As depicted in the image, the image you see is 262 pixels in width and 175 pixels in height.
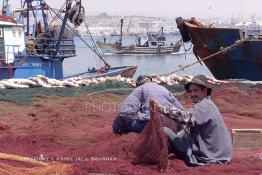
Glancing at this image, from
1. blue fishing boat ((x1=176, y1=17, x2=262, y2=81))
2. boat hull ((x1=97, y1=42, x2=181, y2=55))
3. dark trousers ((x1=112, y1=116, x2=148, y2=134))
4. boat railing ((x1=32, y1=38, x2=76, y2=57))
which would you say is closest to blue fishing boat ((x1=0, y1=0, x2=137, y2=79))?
boat railing ((x1=32, y1=38, x2=76, y2=57))

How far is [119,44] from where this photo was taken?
61.8 metres

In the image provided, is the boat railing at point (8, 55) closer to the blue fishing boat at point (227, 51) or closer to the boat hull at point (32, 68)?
the boat hull at point (32, 68)

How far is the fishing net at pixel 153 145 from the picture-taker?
525cm

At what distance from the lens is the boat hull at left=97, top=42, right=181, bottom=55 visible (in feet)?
199

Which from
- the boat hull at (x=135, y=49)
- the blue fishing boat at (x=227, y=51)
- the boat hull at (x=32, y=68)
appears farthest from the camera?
the boat hull at (x=135, y=49)

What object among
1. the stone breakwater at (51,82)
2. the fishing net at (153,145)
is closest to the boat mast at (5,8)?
the stone breakwater at (51,82)

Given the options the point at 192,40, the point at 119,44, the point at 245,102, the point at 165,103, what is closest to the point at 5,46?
the point at 192,40

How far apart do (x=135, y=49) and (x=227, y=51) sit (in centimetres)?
4308

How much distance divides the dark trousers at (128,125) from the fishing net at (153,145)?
714 millimetres

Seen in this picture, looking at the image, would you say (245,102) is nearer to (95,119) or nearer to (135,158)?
(95,119)

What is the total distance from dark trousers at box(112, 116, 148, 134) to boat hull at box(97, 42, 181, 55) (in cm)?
5392

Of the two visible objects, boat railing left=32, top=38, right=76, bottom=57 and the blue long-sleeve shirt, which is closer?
the blue long-sleeve shirt

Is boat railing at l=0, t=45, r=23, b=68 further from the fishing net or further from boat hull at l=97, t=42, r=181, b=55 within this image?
boat hull at l=97, t=42, r=181, b=55

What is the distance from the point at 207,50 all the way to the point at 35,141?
492 inches
